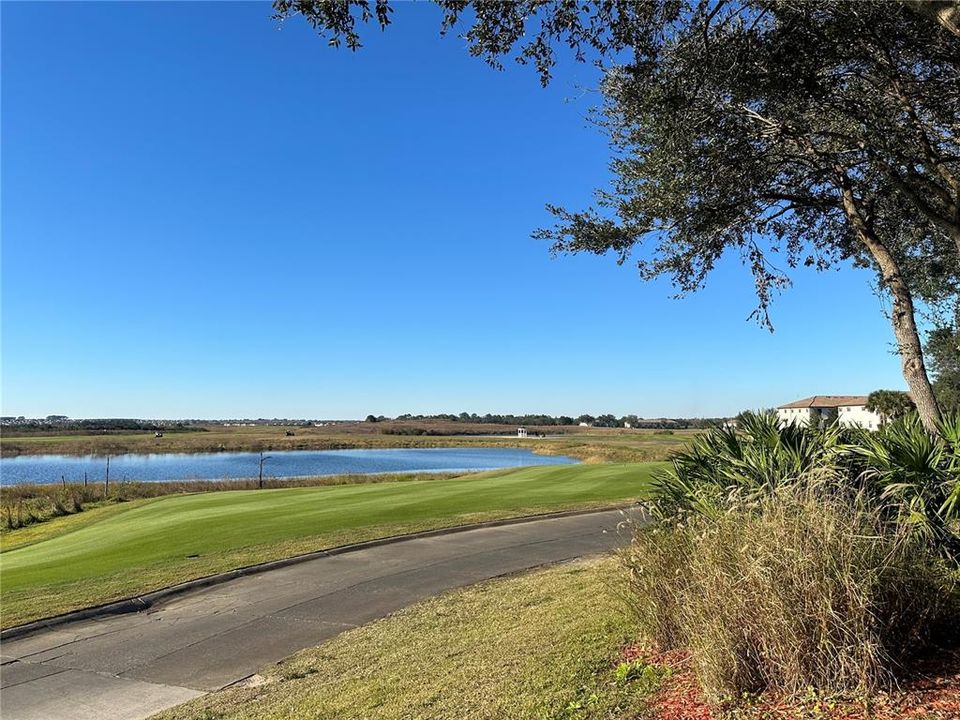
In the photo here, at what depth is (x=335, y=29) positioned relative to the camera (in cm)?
599

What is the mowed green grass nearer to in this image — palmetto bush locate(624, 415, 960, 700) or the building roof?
palmetto bush locate(624, 415, 960, 700)

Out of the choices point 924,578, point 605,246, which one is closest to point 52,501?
point 605,246

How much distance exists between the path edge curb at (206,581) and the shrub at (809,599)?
6699mm

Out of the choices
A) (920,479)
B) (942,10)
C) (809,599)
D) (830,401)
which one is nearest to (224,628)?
(809,599)

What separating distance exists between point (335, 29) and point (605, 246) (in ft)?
16.5

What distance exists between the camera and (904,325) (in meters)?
8.07

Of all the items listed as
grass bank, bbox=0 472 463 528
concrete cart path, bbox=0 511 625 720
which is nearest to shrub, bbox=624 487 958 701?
concrete cart path, bbox=0 511 625 720

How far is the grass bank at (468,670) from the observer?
15.0 ft

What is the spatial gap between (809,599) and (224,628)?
7.03 m

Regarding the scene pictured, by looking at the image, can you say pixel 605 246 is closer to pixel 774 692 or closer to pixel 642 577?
pixel 642 577

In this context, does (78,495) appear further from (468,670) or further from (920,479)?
(920,479)

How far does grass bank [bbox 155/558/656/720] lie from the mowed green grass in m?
3.29

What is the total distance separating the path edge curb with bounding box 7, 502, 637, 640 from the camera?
8.58 metres

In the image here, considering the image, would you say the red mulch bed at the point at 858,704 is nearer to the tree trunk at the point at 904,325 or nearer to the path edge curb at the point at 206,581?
the tree trunk at the point at 904,325
